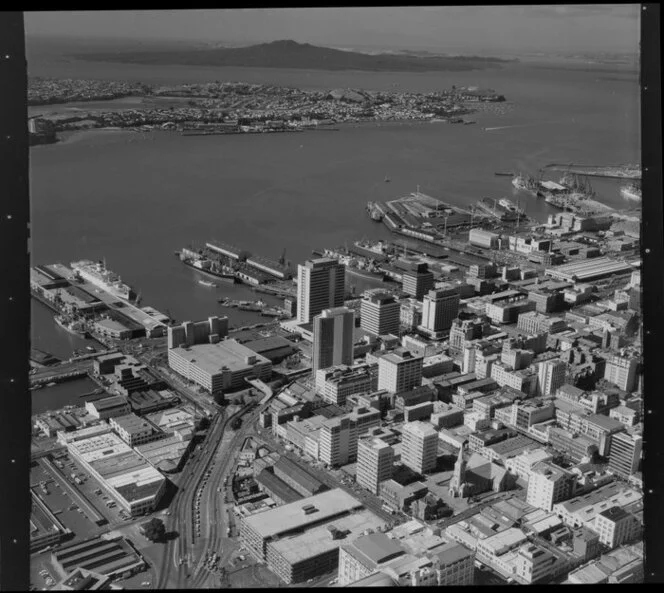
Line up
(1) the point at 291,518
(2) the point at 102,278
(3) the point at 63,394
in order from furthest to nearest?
(2) the point at 102,278 < (3) the point at 63,394 < (1) the point at 291,518

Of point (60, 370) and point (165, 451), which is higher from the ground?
point (60, 370)

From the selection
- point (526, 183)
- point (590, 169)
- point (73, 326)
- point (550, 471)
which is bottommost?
point (550, 471)

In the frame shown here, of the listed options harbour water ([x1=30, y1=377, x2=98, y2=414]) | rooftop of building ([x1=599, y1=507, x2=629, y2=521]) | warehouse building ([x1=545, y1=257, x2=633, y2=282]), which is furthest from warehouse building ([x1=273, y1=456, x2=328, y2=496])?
warehouse building ([x1=545, y1=257, x2=633, y2=282])

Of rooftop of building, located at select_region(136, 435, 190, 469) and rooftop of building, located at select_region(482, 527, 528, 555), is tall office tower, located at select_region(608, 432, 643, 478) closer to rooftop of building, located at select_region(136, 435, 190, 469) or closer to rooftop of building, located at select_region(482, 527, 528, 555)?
rooftop of building, located at select_region(482, 527, 528, 555)

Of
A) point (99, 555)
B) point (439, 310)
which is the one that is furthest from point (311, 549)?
point (439, 310)

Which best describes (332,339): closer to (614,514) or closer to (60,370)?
(60,370)

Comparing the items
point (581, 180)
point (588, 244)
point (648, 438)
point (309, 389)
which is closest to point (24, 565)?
point (648, 438)

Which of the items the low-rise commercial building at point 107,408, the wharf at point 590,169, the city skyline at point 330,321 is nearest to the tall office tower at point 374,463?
the city skyline at point 330,321
